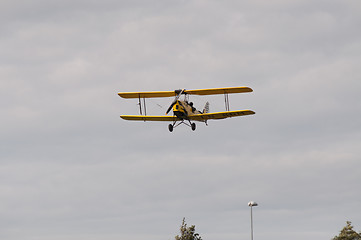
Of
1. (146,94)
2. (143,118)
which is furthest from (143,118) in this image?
(146,94)

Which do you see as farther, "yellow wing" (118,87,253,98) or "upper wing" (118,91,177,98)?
"upper wing" (118,91,177,98)

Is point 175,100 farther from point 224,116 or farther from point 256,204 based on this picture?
point 256,204

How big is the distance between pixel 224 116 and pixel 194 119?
290 cm

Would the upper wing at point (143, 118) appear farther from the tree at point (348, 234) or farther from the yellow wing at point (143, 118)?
the tree at point (348, 234)

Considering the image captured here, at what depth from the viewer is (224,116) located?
81.6 m

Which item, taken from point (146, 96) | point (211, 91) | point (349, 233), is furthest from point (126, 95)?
point (349, 233)

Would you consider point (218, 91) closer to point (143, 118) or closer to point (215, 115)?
point (215, 115)

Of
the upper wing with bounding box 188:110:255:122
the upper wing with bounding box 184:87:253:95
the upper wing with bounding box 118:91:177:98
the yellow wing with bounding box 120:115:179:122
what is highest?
the upper wing with bounding box 118:91:177:98

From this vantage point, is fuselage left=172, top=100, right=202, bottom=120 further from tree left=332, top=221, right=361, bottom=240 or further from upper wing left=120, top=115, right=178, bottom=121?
tree left=332, top=221, right=361, bottom=240

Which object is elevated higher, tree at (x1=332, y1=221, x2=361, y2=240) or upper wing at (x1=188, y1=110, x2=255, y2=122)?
upper wing at (x1=188, y1=110, x2=255, y2=122)

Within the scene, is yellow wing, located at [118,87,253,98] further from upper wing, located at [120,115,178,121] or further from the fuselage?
the fuselage

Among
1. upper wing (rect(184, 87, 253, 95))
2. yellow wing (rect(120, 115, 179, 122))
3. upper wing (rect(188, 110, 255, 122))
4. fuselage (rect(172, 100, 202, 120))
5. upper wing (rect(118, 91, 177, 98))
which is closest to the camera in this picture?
upper wing (rect(188, 110, 255, 122))

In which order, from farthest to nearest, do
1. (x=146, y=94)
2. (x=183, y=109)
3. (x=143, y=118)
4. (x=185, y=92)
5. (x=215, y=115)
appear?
(x=146, y=94) → (x=143, y=118) → (x=185, y=92) → (x=215, y=115) → (x=183, y=109)

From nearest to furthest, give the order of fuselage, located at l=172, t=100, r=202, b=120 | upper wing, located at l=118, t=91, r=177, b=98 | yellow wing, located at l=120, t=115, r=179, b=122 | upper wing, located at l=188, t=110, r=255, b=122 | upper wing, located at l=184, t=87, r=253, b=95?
upper wing, located at l=188, t=110, r=255, b=122 < fuselage, located at l=172, t=100, r=202, b=120 < upper wing, located at l=184, t=87, r=253, b=95 < yellow wing, located at l=120, t=115, r=179, b=122 < upper wing, located at l=118, t=91, r=177, b=98
